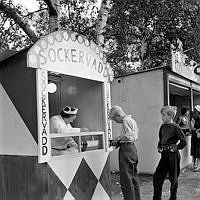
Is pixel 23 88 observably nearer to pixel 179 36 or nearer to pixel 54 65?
pixel 54 65

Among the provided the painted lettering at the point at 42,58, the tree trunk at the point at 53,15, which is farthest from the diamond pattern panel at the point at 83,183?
the tree trunk at the point at 53,15

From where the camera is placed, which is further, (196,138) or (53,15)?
(196,138)

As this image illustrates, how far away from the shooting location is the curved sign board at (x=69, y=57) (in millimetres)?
4395

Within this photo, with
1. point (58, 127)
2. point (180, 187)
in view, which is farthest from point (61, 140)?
point (180, 187)

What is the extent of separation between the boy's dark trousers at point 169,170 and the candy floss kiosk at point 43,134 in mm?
1001

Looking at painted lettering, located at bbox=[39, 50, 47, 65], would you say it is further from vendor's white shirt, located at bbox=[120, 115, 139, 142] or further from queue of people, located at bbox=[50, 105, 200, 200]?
vendor's white shirt, located at bbox=[120, 115, 139, 142]

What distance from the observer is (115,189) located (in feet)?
25.6

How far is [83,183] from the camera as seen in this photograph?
5078 mm

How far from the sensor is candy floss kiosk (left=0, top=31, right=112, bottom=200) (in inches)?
174

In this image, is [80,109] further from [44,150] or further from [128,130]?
[44,150]

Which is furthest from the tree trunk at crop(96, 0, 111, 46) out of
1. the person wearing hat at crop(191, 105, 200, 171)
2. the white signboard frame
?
the white signboard frame

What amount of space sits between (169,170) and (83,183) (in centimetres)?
164

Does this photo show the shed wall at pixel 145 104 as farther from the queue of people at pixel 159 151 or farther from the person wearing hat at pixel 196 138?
the queue of people at pixel 159 151

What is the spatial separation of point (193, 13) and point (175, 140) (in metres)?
8.35
